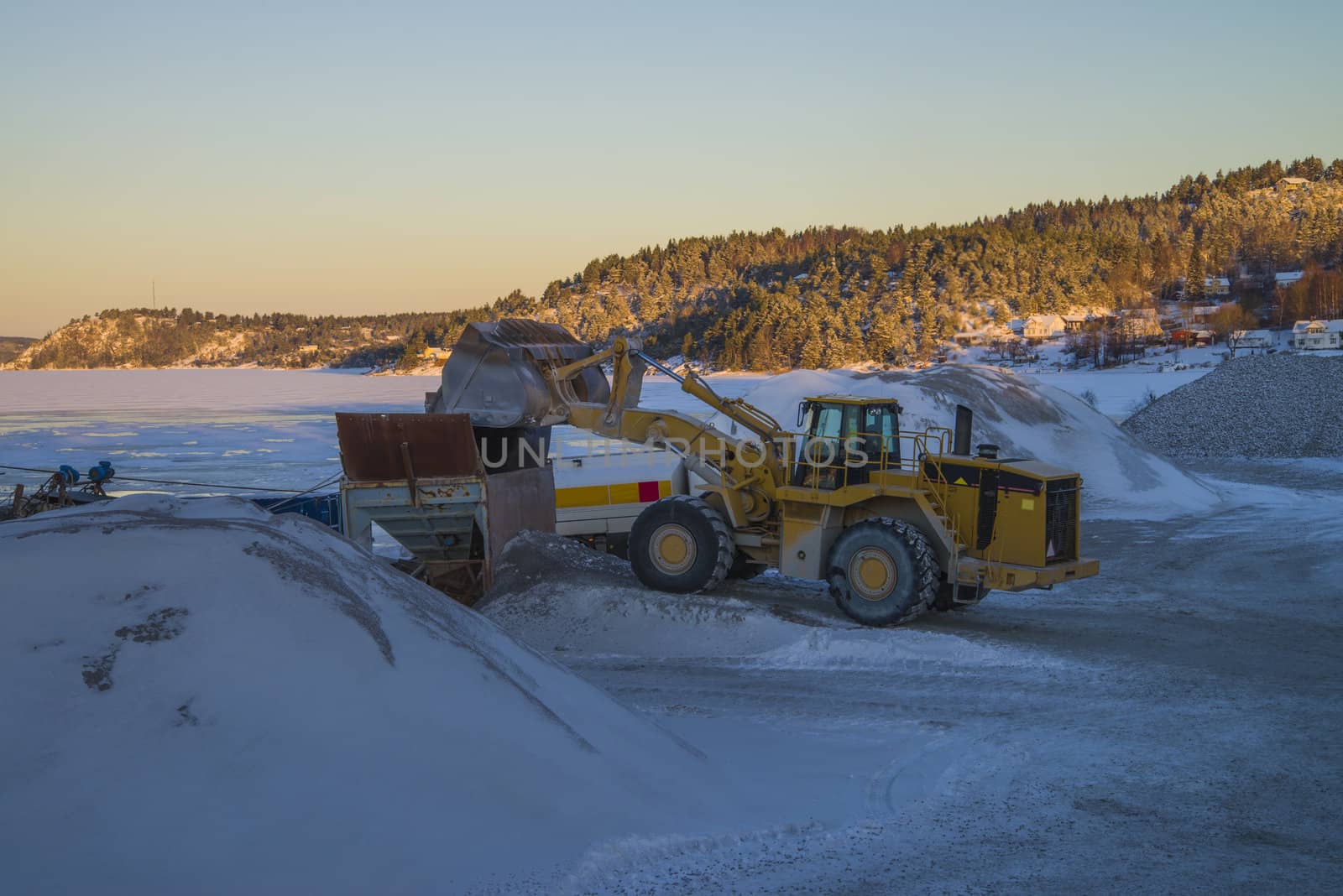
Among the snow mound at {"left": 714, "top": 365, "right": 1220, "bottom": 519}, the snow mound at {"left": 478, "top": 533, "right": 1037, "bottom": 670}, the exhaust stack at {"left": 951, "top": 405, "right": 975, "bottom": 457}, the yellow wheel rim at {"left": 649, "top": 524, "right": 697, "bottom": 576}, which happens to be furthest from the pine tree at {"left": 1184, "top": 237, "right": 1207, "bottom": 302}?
the yellow wheel rim at {"left": 649, "top": 524, "right": 697, "bottom": 576}

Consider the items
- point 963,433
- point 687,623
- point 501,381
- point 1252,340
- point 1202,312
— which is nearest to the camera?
point 687,623

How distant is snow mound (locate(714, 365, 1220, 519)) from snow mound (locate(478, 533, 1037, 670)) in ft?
31.7

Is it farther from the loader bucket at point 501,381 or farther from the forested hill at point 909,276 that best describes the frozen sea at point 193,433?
the forested hill at point 909,276

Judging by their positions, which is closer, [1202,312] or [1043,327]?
[1043,327]

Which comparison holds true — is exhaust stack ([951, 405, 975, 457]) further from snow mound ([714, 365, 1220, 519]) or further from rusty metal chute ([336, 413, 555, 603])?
snow mound ([714, 365, 1220, 519])

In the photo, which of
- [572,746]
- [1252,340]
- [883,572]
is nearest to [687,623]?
[883,572]

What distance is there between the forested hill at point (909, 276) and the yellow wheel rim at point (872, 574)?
251ft

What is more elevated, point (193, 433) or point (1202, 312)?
Result: point (1202, 312)

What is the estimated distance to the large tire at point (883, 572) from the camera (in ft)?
37.1

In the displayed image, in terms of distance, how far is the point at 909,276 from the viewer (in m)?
124

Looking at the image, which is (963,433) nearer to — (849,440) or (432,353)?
(849,440)

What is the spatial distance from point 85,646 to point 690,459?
806 centimetres

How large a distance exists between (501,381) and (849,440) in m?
4.38

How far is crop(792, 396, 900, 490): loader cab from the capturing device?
12078 mm
